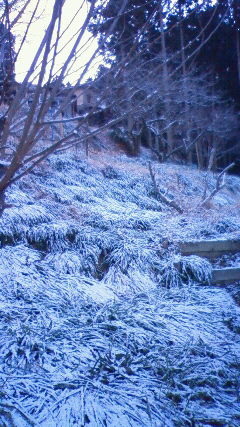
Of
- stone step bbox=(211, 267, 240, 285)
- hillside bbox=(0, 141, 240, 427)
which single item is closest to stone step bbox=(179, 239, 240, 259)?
hillside bbox=(0, 141, 240, 427)

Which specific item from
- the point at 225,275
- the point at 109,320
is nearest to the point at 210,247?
the point at 225,275

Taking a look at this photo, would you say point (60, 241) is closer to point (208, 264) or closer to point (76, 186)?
point (208, 264)

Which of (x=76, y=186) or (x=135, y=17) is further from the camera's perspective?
(x=76, y=186)

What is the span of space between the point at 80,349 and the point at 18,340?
413 mm

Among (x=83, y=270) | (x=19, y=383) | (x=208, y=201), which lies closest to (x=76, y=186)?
(x=208, y=201)

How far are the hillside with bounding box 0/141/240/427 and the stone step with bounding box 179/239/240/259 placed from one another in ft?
0.46

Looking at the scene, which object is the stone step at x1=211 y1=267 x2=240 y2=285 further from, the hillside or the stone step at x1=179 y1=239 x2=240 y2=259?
the stone step at x1=179 y1=239 x2=240 y2=259

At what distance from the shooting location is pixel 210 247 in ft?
16.7

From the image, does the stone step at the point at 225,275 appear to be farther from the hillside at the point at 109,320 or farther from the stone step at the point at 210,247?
the stone step at the point at 210,247

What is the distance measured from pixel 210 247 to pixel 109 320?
79.4 inches

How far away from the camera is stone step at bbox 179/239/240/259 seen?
501 cm

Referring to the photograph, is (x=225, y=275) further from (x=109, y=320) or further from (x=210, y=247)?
(x=109, y=320)

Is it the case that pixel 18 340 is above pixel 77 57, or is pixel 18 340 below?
below

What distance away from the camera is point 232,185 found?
46.0ft
